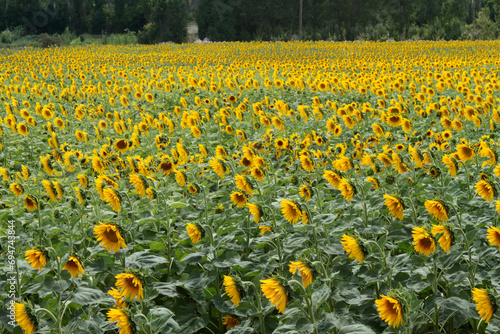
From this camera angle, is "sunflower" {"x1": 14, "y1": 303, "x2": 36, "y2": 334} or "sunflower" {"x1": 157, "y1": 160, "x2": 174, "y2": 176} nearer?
"sunflower" {"x1": 14, "y1": 303, "x2": 36, "y2": 334}

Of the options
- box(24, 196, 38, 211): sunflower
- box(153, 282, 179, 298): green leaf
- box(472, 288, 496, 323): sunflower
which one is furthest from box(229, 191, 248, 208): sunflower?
box(472, 288, 496, 323): sunflower

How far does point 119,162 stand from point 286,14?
39.7 meters

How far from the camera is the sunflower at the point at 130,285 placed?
6.39 feet

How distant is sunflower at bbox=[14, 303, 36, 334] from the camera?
183 centimetres

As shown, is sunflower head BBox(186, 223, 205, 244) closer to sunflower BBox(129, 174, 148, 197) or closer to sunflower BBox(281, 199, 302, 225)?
sunflower BBox(281, 199, 302, 225)

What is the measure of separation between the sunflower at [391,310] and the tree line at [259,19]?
3120cm

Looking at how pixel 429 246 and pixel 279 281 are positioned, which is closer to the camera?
pixel 279 281

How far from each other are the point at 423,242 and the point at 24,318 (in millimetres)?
1665

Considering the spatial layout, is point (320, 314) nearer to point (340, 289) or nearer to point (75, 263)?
point (340, 289)

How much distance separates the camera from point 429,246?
6.68ft

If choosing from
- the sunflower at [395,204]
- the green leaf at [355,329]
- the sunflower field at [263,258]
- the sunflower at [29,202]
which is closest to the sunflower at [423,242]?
the sunflower field at [263,258]

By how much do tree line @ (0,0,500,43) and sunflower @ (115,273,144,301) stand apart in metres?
31.3

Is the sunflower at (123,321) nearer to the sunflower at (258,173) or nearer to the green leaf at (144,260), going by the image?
the green leaf at (144,260)

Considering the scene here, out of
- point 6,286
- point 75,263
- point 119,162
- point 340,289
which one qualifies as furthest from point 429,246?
point 119,162
